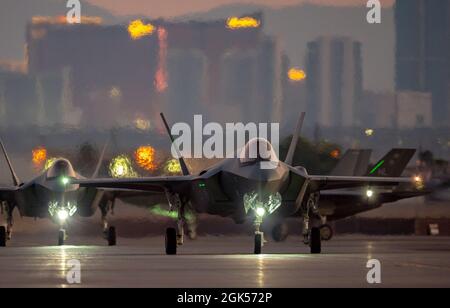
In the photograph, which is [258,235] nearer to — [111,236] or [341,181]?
[341,181]

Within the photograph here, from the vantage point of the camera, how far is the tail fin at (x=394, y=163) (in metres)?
61.7

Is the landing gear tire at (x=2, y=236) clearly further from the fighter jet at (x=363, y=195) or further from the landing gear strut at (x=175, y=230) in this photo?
the fighter jet at (x=363, y=195)

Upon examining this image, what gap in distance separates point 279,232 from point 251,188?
1838 centimetres

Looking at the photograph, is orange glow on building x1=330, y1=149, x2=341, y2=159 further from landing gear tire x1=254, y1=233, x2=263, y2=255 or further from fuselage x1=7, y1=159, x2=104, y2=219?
landing gear tire x1=254, y1=233, x2=263, y2=255

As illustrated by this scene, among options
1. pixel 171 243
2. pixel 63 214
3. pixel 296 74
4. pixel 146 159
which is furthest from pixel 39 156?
pixel 171 243

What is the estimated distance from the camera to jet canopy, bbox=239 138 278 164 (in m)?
34.1

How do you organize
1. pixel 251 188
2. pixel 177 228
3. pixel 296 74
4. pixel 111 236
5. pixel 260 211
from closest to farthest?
1. pixel 251 188
2. pixel 260 211
3. pixel 177 228
4. pixel 111 236
5. pixel 296 74

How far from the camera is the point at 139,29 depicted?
48.4 meters

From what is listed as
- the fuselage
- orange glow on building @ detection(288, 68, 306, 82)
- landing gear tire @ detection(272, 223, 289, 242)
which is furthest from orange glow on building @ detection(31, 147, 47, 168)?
landing gear tire @ detection(272, 223, 289, 242)

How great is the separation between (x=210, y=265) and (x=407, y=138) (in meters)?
27.2

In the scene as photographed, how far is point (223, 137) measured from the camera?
154 feet
